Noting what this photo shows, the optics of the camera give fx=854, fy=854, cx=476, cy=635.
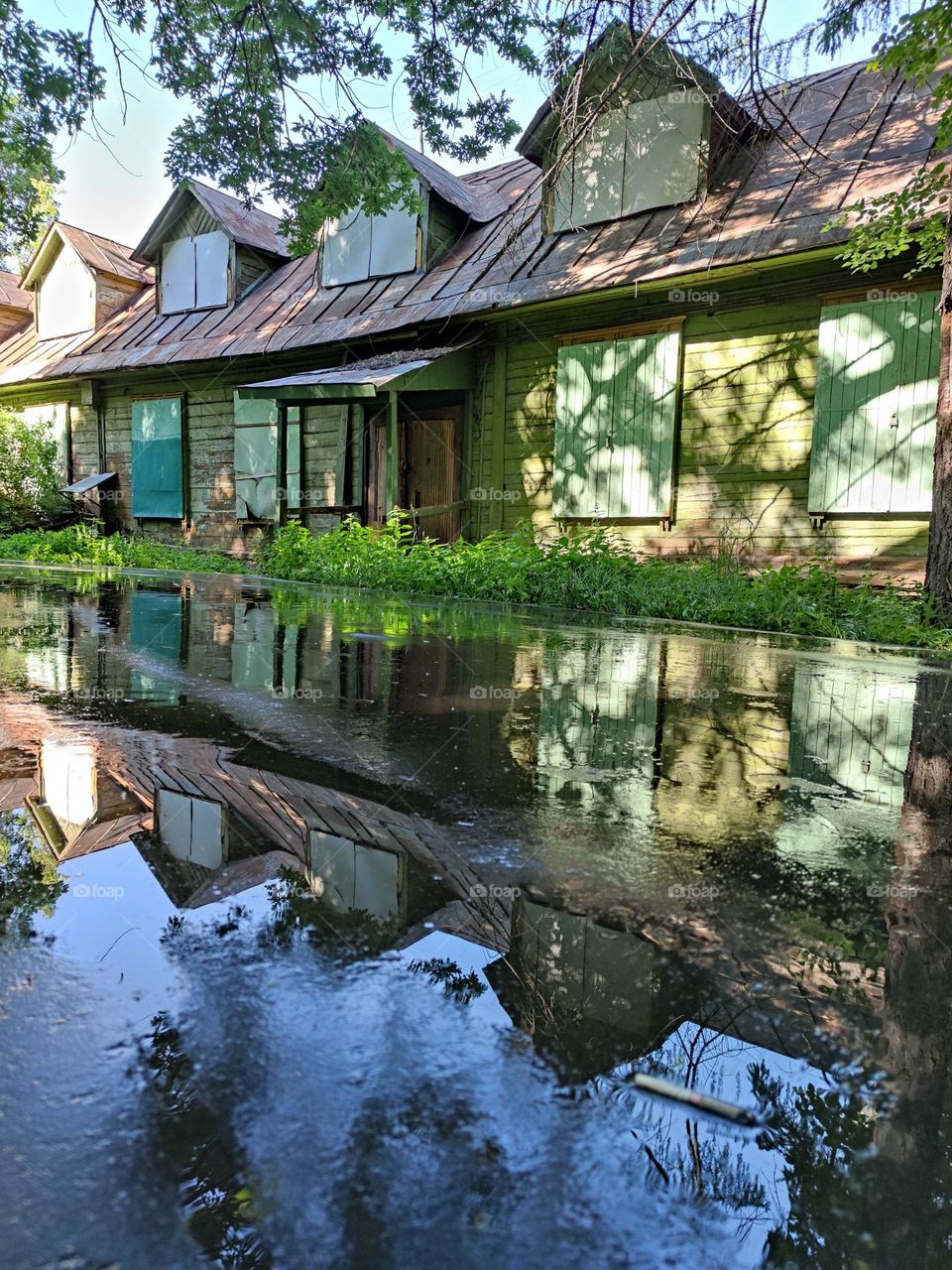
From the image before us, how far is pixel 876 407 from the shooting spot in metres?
9.49

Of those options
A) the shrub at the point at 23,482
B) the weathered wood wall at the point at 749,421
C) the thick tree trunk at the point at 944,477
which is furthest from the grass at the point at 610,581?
the shrub at the point at 23,482

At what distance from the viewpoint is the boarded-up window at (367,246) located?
14.1m

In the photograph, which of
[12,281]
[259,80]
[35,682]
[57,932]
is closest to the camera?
[57,932]

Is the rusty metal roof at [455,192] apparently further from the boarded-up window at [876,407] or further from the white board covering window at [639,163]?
the boarded-up window at [876,407]

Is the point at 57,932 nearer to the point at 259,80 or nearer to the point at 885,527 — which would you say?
the point at 259,80

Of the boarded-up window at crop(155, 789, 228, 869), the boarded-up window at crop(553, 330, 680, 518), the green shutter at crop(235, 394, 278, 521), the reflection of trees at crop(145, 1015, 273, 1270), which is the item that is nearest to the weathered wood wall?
the boarded-up window at crop(553, 330, 680, 518)

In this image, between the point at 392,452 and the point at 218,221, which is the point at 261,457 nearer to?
the point at 392,452

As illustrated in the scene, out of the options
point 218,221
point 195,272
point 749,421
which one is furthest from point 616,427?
point 195,272

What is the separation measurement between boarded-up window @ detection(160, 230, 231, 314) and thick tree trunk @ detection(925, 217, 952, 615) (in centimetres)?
1348

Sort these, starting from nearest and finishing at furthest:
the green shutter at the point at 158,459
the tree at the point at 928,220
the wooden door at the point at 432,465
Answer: the tree at the point at 928,220, the wooden door at the point at 432,465, the green shutter at the point at 158,459

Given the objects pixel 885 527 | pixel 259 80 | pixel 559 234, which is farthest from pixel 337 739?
pixel 559 234

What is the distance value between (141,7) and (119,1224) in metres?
8.84

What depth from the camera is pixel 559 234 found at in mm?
12219

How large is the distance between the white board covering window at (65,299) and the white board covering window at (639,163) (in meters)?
12.2
